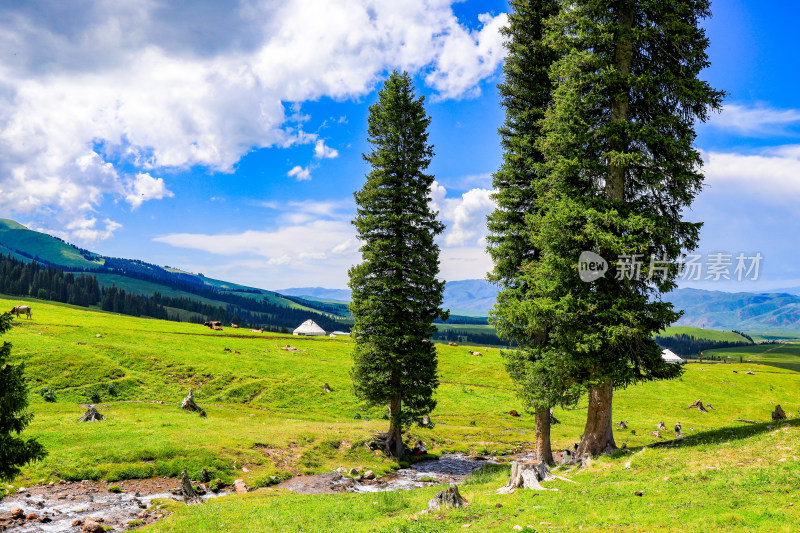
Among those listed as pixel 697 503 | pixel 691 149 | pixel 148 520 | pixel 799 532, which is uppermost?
pixel 691 149

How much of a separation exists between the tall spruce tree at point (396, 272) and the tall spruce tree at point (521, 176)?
7169 mm

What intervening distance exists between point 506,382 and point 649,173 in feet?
197

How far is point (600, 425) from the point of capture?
20.4m

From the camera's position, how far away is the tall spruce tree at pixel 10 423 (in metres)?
14.4

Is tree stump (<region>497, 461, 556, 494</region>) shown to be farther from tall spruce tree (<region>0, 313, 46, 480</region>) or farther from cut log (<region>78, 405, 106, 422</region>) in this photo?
cut log (<region>78, 405, 106, 422</region>)

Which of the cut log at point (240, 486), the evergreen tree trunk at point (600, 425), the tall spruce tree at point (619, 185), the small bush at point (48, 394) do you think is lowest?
the cut log at point (240, 486)

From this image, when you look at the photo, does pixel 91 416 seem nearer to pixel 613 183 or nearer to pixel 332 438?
pixel 332 438

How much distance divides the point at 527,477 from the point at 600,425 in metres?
5.53

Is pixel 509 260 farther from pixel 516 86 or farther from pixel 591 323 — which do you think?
pixel 516 86

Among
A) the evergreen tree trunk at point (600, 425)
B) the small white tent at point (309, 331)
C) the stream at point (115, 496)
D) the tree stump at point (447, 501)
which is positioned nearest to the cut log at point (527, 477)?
the tree stump at point (447, 501)

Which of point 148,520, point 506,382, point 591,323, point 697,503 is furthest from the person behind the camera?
point 506,382

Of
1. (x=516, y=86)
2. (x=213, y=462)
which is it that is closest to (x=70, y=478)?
(x=213, y=462)

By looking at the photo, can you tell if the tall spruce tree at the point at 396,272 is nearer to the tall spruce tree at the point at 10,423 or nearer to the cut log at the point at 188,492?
the cut log at the point at 188,492

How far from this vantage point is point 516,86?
2844 cm
